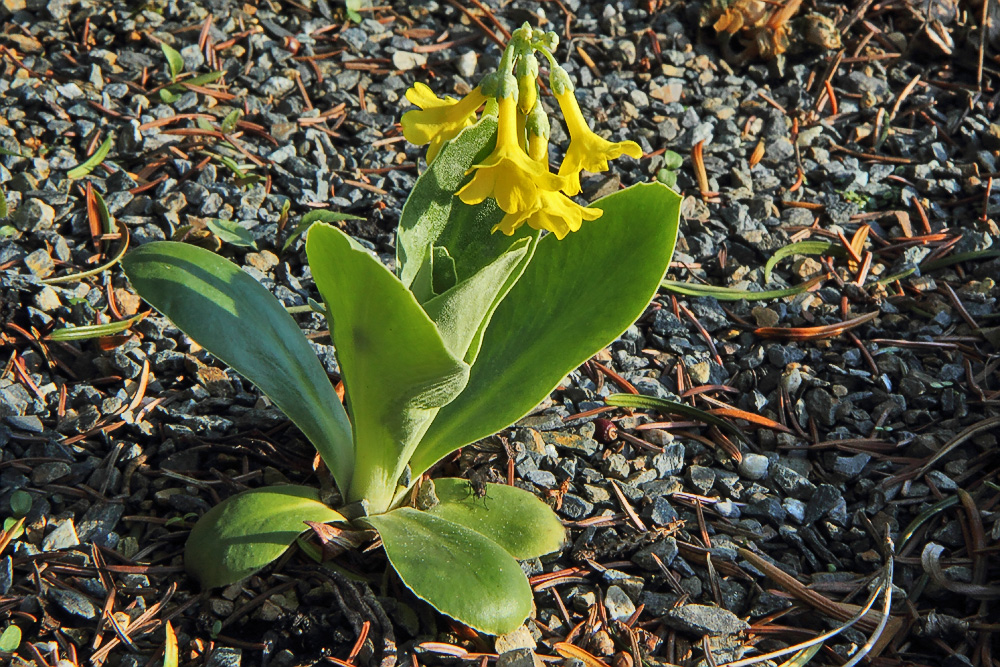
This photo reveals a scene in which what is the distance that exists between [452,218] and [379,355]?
0.36 metres

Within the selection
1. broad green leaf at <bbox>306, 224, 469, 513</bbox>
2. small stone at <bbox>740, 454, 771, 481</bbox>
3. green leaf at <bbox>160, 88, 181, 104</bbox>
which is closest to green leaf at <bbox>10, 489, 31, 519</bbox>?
broad green leaf at <bbox>306, 224, 469, 513</bbox>

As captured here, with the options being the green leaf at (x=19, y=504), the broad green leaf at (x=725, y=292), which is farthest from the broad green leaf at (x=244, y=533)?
the broad green leaf at (x=725, y=292)

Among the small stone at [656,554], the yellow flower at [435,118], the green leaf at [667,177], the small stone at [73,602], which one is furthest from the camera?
the green leaf at [667,177]

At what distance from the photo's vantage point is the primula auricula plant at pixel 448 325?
148 cm

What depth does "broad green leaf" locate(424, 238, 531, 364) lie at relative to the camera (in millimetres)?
1478

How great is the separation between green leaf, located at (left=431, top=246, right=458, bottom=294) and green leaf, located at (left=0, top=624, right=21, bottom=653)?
1.02 meters

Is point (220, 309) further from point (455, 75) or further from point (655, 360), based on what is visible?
point (455, 75)

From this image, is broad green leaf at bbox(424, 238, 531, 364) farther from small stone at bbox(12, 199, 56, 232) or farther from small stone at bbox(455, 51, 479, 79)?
small stone at bbox(455, 51, 479, 79)

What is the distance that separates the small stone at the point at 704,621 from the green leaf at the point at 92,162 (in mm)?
2015

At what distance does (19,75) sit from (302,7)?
968 millimetres

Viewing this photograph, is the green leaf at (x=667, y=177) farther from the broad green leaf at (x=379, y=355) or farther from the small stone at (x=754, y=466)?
the broad green leaf at (x=379, y=355)

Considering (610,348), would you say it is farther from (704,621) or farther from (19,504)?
(19,504)

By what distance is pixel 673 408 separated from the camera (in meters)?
2.24

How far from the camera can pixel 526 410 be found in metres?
1.79
